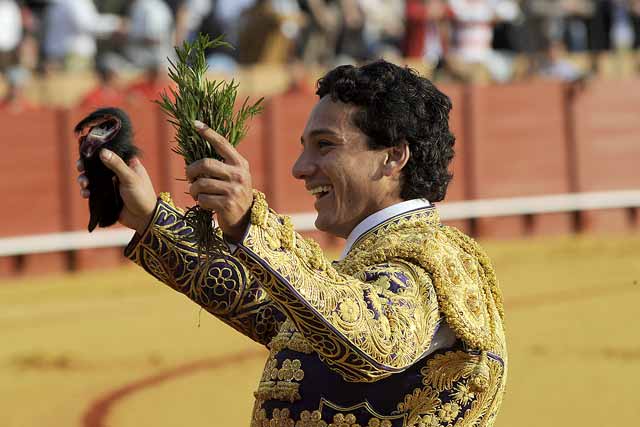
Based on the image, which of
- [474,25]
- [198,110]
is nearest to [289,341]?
[198,110]

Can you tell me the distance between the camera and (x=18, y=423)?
4.54 meters

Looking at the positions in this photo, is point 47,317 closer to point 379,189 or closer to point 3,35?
point 3,35

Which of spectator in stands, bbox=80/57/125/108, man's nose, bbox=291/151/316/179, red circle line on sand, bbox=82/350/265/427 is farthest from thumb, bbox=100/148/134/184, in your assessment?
spectator in stands, bbox=80/57/125/108

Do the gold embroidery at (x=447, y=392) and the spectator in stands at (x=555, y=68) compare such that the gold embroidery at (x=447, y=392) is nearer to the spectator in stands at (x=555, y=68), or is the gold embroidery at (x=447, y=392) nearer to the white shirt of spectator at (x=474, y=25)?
the white shirt of spectator at (x=474, y=25)

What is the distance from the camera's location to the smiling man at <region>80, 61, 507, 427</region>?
1.70 meters

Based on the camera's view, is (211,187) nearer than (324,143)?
Result: Yes

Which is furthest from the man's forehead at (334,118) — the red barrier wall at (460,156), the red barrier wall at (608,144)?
the red barrier wall at (608,144)

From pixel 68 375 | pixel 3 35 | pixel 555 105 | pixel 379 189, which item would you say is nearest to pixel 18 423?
pixel 68 375

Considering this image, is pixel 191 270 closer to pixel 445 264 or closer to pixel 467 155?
pixel 445 264

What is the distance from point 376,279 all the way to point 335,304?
0.48 feet

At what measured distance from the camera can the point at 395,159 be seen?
198 cm

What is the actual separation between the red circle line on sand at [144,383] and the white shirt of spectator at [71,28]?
12.3 ft

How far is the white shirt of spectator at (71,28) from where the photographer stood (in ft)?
28.6

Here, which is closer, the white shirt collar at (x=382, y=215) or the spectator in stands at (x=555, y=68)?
the white shirt collar at (x=382, y=215)
